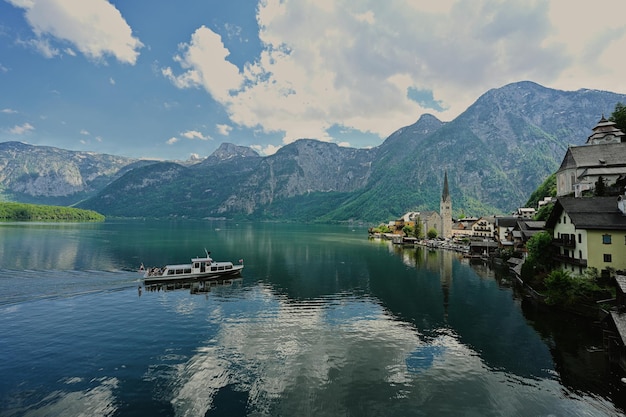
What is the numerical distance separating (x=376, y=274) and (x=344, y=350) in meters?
48.8

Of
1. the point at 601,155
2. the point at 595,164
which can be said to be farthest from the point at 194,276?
the point at 601,155

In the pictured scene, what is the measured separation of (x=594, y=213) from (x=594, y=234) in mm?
3723

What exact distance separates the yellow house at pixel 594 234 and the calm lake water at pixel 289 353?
32.2 feet

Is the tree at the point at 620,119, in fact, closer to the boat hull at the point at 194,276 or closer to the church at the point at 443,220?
the church at the point at 443,220

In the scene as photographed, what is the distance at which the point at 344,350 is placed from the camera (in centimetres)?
3378

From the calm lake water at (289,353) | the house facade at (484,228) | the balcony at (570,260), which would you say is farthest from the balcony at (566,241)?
the house facade at (484,228)

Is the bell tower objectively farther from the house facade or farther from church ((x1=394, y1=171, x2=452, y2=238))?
the house facade

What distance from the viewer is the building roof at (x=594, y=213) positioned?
4466cm

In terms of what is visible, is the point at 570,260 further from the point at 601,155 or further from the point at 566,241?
the point at 601,155

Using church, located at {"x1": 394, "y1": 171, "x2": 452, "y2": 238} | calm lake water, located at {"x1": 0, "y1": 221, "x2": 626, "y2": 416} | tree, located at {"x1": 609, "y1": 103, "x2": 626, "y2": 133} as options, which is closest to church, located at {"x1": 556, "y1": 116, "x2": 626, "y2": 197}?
tree, located at {"x1": 609, "y1": 103, "x2": 626, "y2": 133}

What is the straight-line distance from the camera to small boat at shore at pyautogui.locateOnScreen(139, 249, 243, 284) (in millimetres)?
65938

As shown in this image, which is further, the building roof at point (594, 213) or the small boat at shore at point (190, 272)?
the small boat at shore at point (190, 272)

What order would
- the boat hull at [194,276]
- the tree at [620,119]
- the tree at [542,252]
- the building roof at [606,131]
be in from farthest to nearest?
the tree at [620,119] → the building roof at [606,131] → the boat hull at [194,276] → the tree at [542,252]

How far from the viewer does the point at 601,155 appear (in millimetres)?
80875
